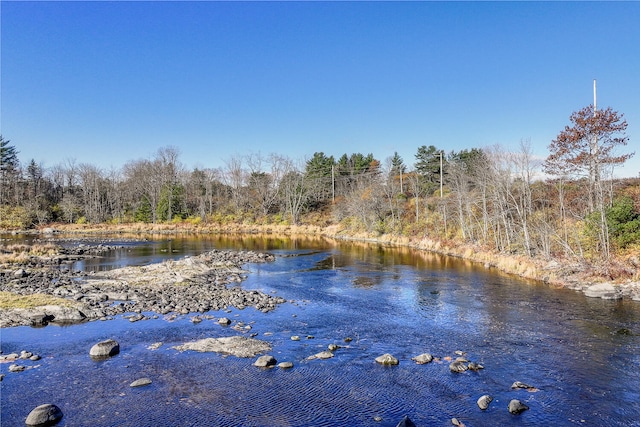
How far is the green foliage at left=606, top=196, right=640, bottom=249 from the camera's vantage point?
86.1 feet

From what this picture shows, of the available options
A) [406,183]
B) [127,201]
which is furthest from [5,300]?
Answer: [127,201]

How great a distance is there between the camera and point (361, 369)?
12891 millimetres

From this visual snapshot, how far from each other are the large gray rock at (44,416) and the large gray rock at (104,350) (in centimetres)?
385

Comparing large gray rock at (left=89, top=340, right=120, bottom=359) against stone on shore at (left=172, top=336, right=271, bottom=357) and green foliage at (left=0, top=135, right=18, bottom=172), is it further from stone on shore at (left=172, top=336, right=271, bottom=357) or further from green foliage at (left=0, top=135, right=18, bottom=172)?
green foliage at (left=0, top=135, right=18, bottom=172)

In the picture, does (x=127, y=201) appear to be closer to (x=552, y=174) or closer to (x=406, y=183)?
(x=406, y=183)

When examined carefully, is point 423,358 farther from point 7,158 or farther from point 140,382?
point 7,158

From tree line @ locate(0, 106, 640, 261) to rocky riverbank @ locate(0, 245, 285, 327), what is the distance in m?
21.7

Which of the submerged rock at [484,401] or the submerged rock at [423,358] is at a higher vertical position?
the submerged rock at [423,358]

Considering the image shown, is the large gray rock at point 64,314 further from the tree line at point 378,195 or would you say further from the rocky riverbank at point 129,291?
the tree line at point 378,195

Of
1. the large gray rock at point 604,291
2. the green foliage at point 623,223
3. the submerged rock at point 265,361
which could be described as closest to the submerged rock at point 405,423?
the submerged rock at point 265,361

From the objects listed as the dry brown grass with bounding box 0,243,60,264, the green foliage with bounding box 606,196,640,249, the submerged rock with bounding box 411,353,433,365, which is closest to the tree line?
the green foliage with bounding box 606,196,640,249

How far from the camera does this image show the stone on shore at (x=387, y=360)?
13.2 meters

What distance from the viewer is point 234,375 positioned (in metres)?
12.4

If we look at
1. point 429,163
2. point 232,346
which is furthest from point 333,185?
point 232,346
